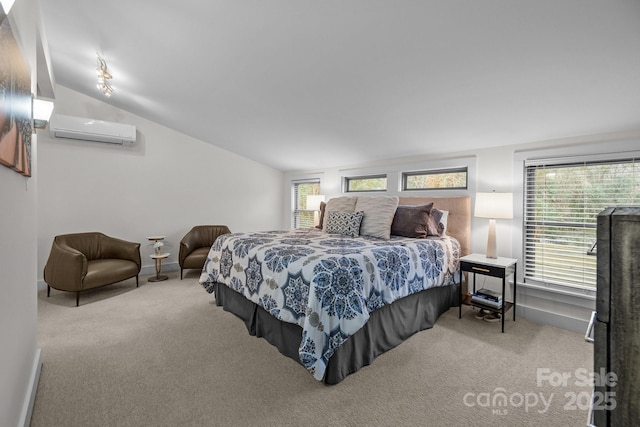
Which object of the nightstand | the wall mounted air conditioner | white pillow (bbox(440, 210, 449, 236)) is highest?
the wall mounted air conditioner

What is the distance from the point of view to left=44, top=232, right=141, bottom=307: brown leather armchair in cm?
319

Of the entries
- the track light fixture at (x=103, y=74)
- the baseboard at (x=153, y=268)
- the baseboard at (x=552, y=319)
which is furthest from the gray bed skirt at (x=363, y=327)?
the track light fixture at (x=103, y=74)

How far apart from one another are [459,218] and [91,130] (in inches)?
199

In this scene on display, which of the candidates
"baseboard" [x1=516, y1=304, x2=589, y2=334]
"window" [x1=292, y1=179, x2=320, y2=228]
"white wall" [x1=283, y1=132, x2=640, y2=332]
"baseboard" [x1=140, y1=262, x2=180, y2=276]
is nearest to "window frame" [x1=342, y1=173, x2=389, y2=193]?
"white wall" [x1=283, y1=132, x2=640, y2=332]

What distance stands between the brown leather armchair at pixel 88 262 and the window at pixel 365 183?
132 inches

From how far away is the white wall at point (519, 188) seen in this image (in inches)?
105

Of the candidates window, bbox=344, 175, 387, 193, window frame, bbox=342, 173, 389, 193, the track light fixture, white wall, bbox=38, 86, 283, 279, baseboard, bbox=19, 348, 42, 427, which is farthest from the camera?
window, bbox=344, 175, 387, 193

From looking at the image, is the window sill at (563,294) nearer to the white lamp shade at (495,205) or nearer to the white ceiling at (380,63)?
the white lamp shade at (495,205)

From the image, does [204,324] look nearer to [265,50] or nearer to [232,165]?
[265,50]

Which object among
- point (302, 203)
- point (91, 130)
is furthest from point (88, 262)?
point (302, 203)

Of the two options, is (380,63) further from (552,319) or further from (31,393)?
(31,393)

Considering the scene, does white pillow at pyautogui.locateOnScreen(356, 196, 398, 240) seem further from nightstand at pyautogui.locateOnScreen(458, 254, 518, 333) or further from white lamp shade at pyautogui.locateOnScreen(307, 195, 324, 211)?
white lamp shade at pyautogui.locateOnScreen(307, 195, 324, 211)

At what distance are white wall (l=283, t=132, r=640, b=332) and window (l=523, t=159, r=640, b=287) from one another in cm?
11

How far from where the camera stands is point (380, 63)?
2324 mm
